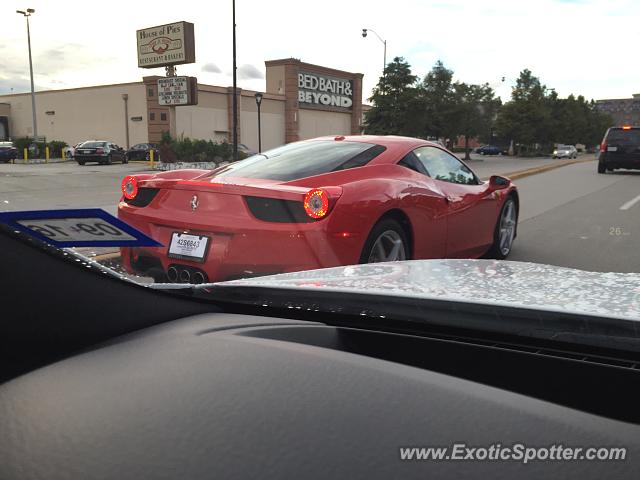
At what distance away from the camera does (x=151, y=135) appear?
1629 inches

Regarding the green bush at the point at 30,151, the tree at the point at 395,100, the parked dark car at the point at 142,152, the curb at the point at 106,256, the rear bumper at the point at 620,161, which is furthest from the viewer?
the tree at the point at 395,100

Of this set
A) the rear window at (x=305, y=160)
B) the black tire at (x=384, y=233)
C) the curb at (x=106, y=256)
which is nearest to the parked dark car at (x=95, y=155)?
the rear window at (x=305, y=160)

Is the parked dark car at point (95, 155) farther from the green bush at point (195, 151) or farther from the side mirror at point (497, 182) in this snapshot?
the side mirror at point (497, 182)

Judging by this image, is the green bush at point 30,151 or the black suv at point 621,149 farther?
the black suv at point 621,149

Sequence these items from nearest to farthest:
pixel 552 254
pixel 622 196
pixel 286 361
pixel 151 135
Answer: pixel 286 361, pixel 552 254, pixel 622 196, pixel 151 135

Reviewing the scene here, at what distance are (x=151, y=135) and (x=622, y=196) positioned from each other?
114 ft

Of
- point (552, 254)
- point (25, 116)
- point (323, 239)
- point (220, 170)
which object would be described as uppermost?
point (25, 116)

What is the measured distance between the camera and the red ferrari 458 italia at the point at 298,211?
3459 mm

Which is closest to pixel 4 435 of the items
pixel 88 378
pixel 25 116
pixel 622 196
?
pixel 88 378

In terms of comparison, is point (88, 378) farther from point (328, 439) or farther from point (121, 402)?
point (328, 439)

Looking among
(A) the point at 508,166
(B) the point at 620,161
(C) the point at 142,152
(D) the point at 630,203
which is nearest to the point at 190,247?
(D) the point at 630,203

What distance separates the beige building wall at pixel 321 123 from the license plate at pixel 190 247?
4754 cm

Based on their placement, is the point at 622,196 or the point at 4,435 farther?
the point at 622,196

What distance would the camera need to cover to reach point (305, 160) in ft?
14.5
